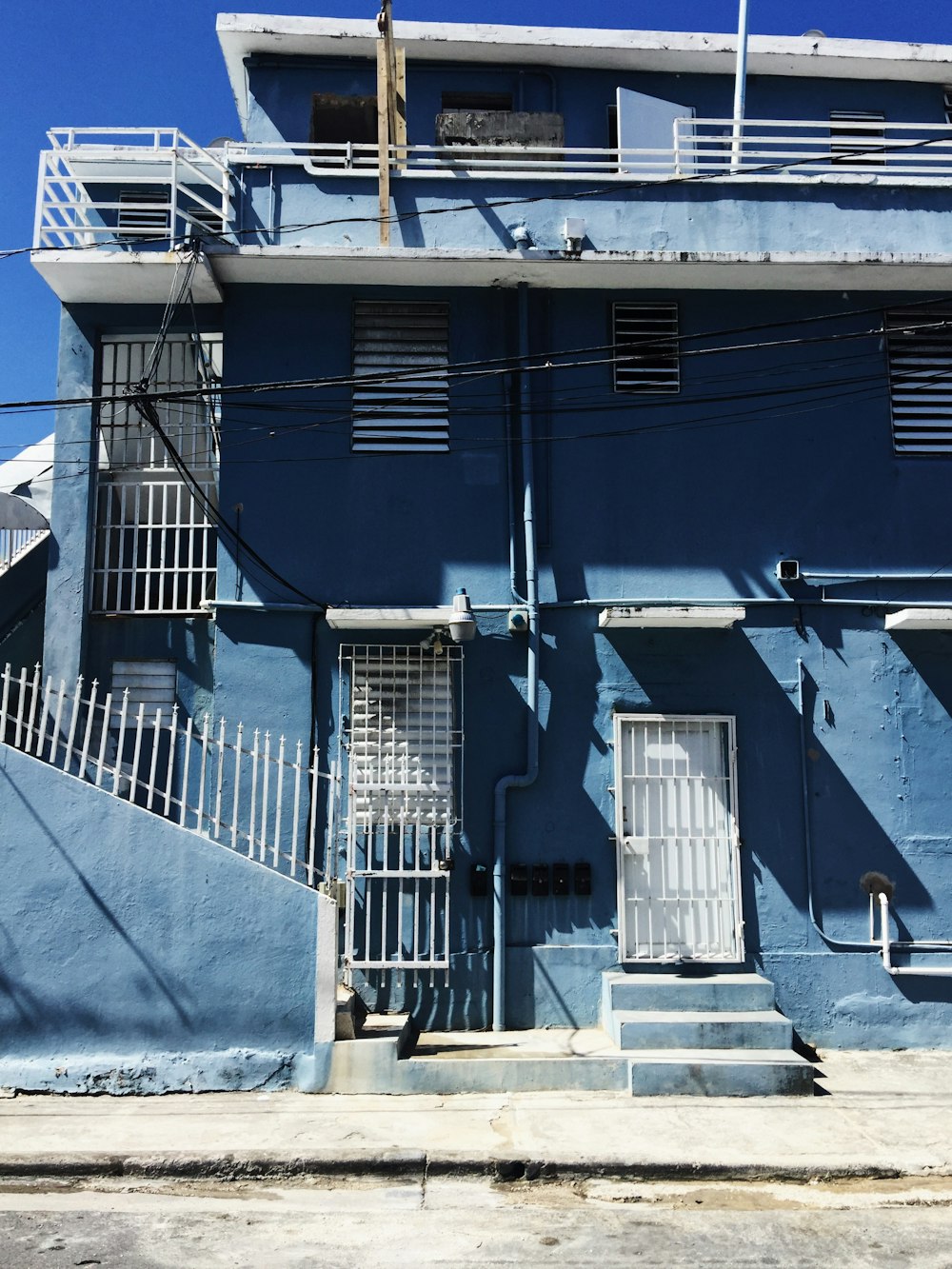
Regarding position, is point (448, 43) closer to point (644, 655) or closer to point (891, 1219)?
point (644, 655)

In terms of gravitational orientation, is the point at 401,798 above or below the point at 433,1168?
above

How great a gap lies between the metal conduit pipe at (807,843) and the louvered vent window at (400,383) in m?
3.70

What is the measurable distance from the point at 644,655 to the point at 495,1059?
11.3 feet

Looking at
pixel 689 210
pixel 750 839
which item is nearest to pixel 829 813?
pixel 750 839

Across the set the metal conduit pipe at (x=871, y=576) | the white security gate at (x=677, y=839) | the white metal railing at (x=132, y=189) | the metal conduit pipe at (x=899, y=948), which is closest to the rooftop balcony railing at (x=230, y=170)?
the white metal railing at (x=132, y=189)

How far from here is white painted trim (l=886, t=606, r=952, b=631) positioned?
8883mm

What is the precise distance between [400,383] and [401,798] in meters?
3.60

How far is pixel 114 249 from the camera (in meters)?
9.18

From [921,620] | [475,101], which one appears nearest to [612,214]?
[475,101]

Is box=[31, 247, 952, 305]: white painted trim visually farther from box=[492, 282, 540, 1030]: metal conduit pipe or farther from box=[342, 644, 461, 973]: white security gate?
box=[342, 644, 461, 973]: white security gate

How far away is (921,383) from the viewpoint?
9.68 metres

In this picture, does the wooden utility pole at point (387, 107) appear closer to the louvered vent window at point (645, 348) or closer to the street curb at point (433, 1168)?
the louvered vent window at point (645, 348)

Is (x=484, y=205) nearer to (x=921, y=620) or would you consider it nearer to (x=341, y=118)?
(x=341, y=118)

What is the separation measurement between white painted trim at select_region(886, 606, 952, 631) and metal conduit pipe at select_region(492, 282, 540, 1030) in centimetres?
301
